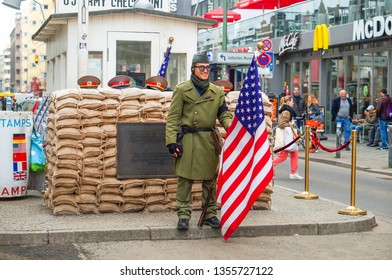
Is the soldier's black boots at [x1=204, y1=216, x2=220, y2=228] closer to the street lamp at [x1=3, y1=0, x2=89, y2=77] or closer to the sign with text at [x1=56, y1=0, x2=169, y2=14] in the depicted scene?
the street lamp at [x1=3, y1=0, x2=89, y2=77]

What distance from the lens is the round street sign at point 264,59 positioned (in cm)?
2822

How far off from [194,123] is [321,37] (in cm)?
2401

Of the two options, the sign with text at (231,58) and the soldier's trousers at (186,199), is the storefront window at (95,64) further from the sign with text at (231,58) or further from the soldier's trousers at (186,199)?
the sign with text at (231,58)

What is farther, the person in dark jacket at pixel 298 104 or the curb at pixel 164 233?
the person in dark jacket at pixel 298 104

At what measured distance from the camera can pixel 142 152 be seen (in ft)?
36.7

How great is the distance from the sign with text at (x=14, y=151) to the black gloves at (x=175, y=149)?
10.9 feet

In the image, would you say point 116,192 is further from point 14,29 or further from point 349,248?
point 14,29

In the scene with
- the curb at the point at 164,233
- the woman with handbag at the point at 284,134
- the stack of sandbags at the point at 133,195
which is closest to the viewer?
the curb at the point at 164,233

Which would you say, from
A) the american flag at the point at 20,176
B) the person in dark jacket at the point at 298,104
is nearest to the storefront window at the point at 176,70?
the american flag at the point at 20,176

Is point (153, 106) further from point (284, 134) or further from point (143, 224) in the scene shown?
point (284, 134)

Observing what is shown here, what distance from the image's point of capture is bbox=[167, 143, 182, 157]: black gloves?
973cm

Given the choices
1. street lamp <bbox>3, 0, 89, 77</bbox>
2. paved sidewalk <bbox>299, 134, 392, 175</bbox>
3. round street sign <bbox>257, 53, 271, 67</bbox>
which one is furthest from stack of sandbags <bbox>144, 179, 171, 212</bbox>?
round street sign <bbox>257, 53, 271, 67</bbox>

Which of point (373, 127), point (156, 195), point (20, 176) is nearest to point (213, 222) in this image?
point (156, 195)

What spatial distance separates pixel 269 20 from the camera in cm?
3997
